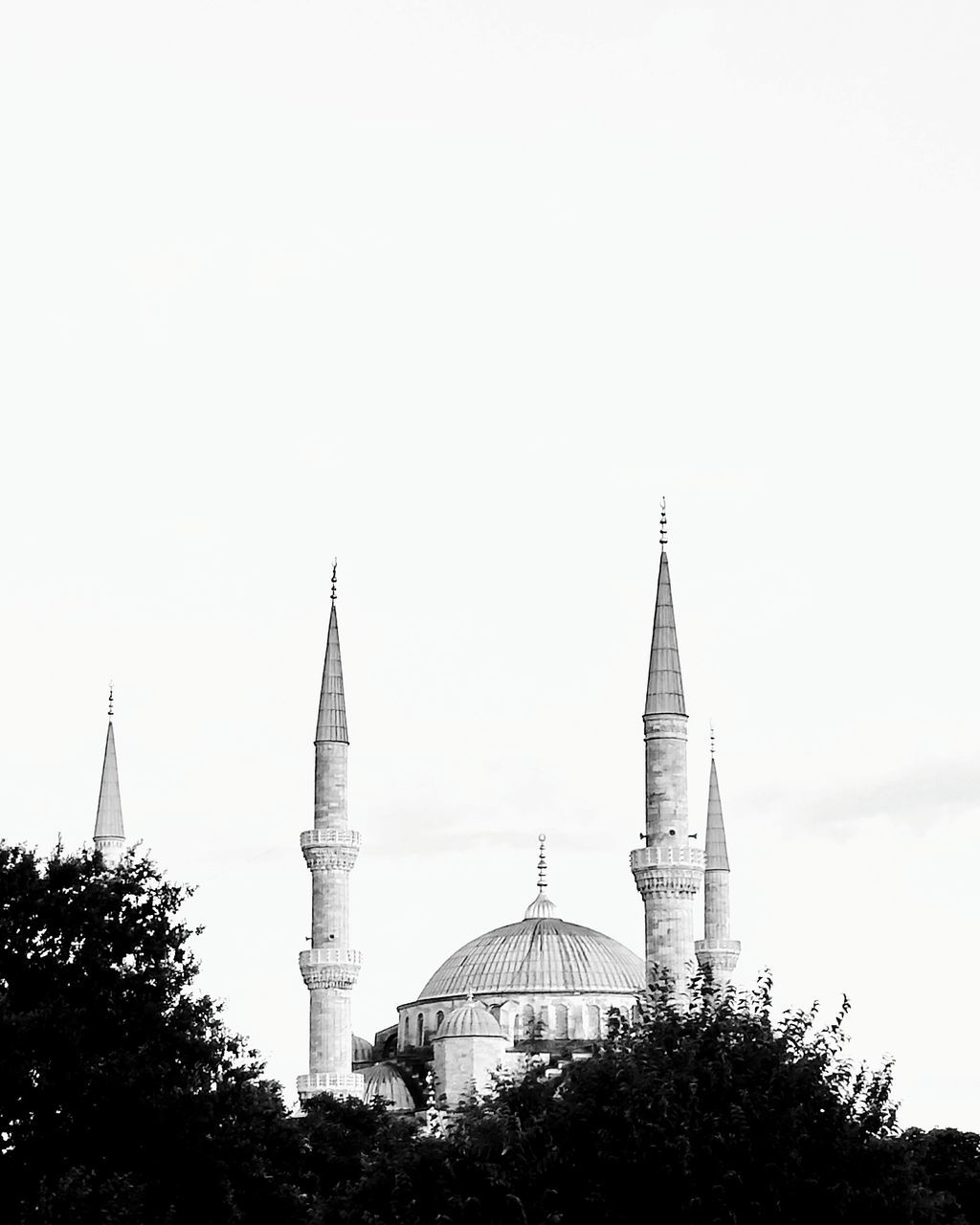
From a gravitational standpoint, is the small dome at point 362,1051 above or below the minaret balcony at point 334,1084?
above

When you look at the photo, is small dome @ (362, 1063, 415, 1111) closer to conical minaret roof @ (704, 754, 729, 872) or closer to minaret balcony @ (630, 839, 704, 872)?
conical minaret roof @ (704, 754, 729, 872)

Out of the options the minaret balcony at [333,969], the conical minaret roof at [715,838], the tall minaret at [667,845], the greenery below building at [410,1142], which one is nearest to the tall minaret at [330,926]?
the minaret balcony at [333,969]

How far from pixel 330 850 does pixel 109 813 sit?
399 inches

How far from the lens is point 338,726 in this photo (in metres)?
58.2

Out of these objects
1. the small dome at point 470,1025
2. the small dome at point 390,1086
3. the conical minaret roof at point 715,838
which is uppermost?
the conical minaret roof at point 715,838

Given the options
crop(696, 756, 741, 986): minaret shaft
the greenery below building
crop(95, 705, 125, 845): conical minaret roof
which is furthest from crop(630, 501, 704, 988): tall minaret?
crop(95, 705, 125, 845): conical minaret roof

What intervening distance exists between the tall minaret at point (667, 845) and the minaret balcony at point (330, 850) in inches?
357

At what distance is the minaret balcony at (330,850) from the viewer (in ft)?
186

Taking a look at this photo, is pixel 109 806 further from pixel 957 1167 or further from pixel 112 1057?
pixel 112 1057

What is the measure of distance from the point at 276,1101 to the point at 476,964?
33.8 metres

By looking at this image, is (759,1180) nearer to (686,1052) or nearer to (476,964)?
(686,1052)

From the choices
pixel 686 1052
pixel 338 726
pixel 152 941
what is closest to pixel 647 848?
pixel 338 726

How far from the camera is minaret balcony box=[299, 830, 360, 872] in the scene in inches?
2237

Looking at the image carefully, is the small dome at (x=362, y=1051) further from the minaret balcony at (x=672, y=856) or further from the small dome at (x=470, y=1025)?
the minaret balcony at (x=672, y=856)
